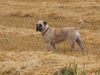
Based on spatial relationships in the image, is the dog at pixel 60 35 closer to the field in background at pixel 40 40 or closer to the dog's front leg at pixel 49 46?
the dog's front leg at pixel 49 46

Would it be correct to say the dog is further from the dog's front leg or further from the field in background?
the field in background

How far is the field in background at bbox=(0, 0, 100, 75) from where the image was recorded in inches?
384

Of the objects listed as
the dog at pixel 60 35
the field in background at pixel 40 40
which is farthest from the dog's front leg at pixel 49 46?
the field in background at pixel 40 40

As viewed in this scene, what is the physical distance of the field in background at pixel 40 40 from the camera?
9766 mm

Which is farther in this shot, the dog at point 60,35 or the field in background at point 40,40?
the dog at point 60,35

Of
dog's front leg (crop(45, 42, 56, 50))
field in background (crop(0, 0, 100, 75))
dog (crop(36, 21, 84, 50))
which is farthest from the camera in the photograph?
dog's front leg (crop(45, 42, 56, 50))

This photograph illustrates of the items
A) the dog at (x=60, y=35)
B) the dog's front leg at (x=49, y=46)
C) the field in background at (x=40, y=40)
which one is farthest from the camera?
the dog's front leg at (x=49, y=46)

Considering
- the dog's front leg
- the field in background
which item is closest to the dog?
the dog's front leg

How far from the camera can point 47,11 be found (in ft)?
88.0

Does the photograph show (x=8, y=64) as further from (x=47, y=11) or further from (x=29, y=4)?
(x=29, y=4)

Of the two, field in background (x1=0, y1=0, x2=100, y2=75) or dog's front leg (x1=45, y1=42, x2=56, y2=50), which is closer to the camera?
field in background (x1=0, y1=0, x2=100, y2=75)

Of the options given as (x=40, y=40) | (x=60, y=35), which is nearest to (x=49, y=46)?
(x=60, y=35)

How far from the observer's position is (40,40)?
55.9ft

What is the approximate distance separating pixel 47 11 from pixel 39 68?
17.5 meters
